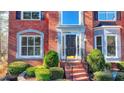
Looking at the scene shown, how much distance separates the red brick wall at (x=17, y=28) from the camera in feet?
28.0

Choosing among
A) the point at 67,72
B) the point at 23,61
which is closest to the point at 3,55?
the point at 23,61

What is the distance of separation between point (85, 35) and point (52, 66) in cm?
59

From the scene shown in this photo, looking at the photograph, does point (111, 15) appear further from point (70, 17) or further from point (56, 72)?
point (56, 72)

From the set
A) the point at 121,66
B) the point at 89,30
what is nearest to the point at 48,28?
the point at 89,30

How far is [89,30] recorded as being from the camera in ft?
28.1

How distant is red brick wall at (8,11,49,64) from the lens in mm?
8531

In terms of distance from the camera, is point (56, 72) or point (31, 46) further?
point (31, 46)

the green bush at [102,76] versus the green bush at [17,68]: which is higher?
the green bush at [17,68]

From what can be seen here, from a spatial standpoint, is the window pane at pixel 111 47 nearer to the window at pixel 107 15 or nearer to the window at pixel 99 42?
the window at pixel 99 42

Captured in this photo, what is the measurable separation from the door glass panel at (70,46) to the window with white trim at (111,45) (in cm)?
44

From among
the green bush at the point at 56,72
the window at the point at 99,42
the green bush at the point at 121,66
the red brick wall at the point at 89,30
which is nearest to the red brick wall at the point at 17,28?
the green bush at the point at 56,72

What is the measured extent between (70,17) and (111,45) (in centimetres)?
65

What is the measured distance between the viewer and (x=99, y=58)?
8.51 m
